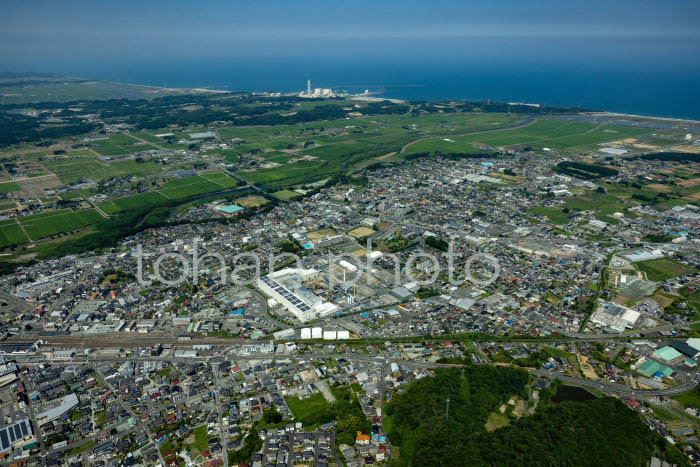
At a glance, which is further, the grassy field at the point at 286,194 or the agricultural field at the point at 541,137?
the agricultural field at the point at 541,137

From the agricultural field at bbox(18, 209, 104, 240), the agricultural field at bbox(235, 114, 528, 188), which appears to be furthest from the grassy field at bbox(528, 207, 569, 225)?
the agricultural field at bbox(18, 209, 104, 240)

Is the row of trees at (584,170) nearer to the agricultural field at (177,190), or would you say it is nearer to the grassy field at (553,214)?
the grassy field at (553,214)

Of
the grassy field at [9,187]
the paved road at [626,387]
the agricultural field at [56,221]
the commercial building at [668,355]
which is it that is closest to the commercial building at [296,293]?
the paved road at [626,387]

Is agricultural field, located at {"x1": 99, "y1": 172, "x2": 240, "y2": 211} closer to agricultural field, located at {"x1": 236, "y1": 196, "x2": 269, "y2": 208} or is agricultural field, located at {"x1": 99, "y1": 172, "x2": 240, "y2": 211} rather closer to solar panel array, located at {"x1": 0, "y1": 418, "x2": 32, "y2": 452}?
agricultural field, located at {"x1": 236, "y1": 196, "x2": 269, "y2": 208}

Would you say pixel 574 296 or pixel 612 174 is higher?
pixel 612 174

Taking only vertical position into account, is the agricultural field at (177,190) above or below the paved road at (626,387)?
above

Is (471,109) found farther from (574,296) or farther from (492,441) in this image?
(492,441)

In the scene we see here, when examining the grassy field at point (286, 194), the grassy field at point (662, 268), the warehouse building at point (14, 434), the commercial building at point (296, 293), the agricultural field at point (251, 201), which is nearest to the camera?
the warehouse building at point (14, 434)

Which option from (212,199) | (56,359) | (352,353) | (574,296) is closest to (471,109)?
(212,199)
